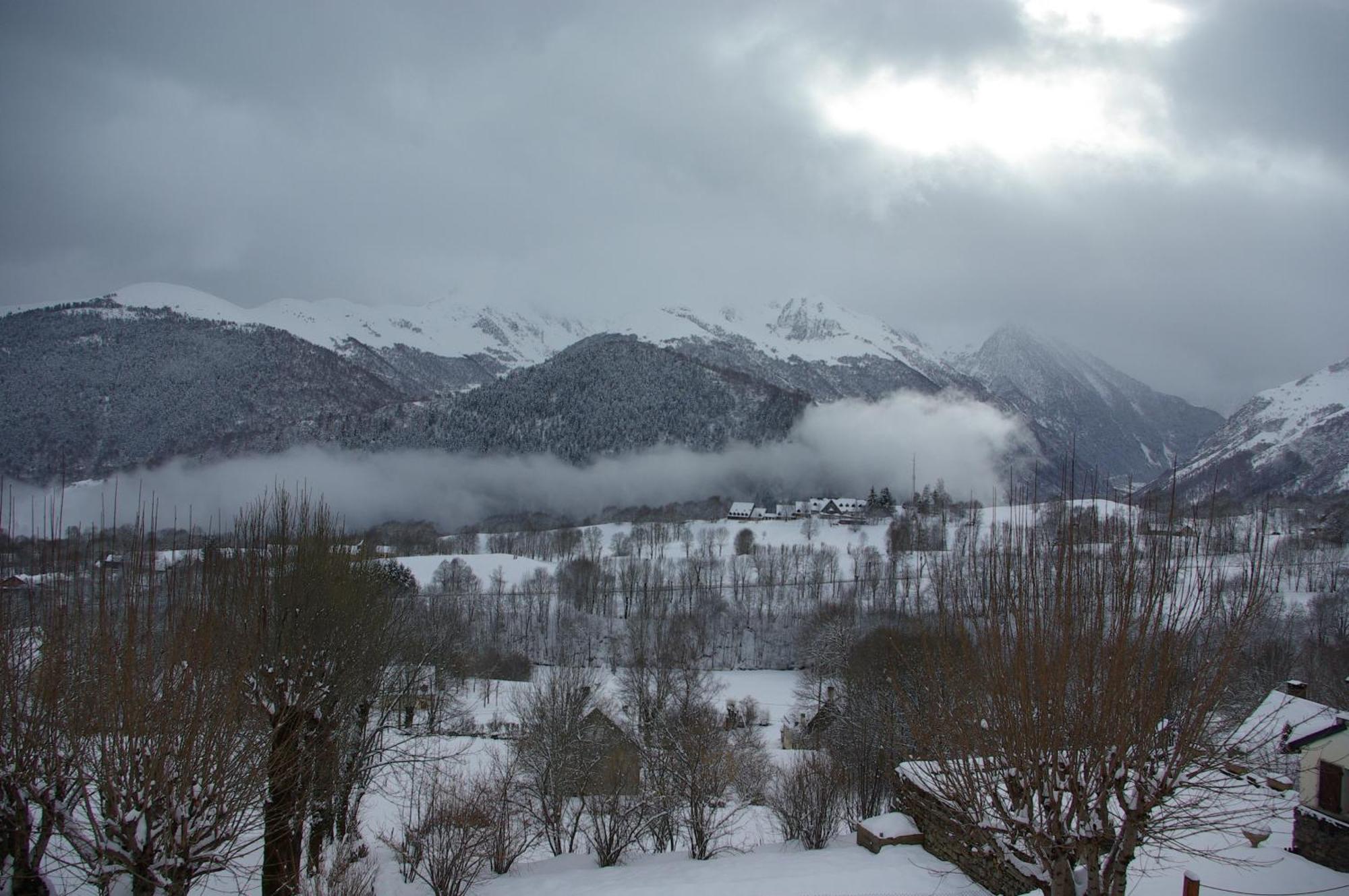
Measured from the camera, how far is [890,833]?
16547 millimetres

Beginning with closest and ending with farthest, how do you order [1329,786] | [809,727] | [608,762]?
[1329,786]
[608,762]
[809,727]

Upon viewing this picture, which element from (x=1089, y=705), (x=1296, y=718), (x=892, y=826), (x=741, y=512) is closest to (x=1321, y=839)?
(x=1296, y=718)

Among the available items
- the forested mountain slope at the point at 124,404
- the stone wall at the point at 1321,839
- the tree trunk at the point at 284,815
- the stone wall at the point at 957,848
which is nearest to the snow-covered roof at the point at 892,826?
the stone wall at the point at 957,848

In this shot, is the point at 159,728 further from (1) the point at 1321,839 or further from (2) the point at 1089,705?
(1) the point at 1321,839

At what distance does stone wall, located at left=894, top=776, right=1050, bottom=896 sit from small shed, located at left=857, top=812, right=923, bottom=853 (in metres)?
0.16

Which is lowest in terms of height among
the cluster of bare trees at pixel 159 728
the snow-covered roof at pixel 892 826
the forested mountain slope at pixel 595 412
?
the snow-covered roof at pixel 892 826

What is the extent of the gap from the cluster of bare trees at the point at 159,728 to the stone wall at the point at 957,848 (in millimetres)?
11102

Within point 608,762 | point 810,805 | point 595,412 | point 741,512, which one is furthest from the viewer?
point 595,412

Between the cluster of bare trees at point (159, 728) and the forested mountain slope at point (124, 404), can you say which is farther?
the forested mountain slope at point (124, 404)

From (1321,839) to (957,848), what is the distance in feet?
32.1

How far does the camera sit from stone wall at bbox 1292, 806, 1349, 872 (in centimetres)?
1600

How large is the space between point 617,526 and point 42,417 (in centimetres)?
14395

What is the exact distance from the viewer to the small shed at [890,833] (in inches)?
644

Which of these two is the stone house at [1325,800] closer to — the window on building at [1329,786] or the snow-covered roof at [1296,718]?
the window on building at [1329,786]
